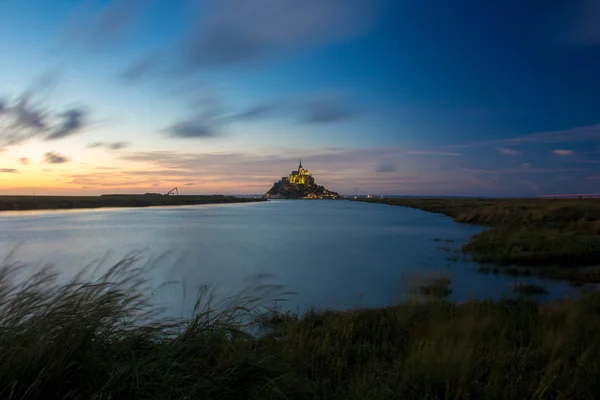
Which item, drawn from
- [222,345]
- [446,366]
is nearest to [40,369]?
[222,345]

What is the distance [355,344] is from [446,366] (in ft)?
7.91

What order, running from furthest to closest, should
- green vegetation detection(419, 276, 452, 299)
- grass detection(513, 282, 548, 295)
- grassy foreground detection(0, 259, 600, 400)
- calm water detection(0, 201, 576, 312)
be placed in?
calm water detection(0, 201, 576, 312)
green vegetation detection(419, 276, 452, 299)
grass detection(513, 282, 548, 295)
grassy foreground detection(0, 259, 600, 400)

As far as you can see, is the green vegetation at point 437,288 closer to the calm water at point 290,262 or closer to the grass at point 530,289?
the calm water at point 290,262

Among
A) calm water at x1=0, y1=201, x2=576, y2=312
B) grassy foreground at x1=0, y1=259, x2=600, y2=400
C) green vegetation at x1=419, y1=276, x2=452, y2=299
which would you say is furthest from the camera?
calm water at x1=0, y1=201, x2=576, y2=312

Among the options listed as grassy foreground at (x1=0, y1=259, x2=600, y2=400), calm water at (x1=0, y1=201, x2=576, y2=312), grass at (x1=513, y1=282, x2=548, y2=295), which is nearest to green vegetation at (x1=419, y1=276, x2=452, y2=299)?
calm water at (x1=0, y1=201, x2=576, y2=312)

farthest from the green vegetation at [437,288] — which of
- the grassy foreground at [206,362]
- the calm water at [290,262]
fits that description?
the grassy foreground at [206,362]

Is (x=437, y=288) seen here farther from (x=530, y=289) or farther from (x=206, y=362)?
(x=206, y=362)

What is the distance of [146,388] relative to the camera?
11.2 ft

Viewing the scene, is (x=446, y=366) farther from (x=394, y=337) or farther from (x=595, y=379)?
(x=394, y=337)

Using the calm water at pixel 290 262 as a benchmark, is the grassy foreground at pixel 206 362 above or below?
above

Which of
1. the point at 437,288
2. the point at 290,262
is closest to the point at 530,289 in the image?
the point at 437,288

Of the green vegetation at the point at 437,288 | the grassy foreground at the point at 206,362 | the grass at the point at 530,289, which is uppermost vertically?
the grassy foreground at the point at 206,362

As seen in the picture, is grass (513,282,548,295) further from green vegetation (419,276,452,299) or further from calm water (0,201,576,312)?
green vegetation (419,276,452,299)

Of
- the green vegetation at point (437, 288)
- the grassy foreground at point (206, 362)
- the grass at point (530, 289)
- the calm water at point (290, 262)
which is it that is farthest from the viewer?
the calm water at point (290, 262)
